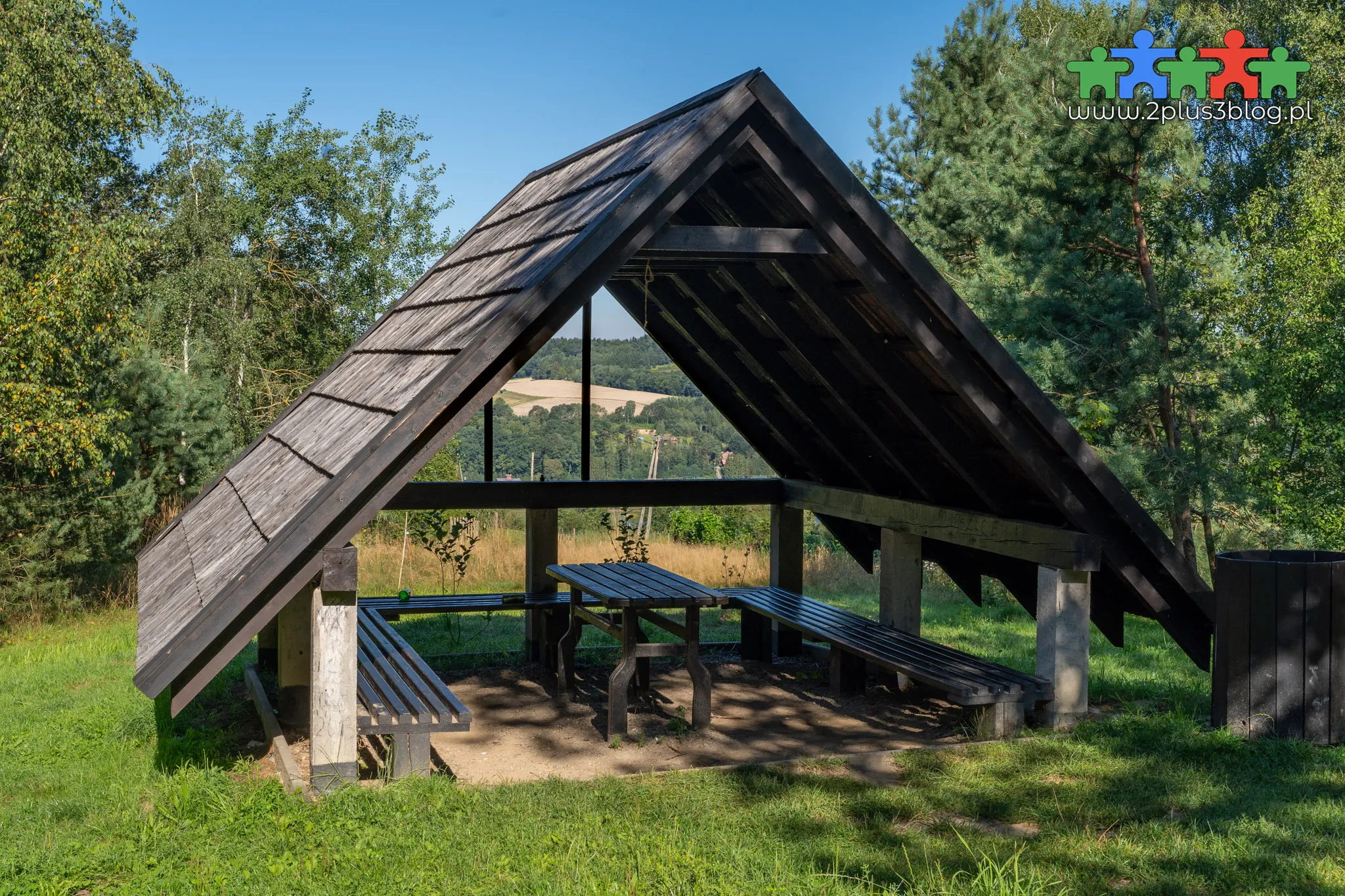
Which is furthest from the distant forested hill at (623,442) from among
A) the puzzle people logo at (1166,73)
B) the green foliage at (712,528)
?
the puzzle people logo at (1166,73)

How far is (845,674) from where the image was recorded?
24.6 ft

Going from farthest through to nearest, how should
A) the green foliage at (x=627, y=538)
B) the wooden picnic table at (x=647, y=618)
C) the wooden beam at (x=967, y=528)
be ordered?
the green foliage at (x=627, y=538) < the wooden picnic table at (x=647, y=618) < the wooden beam at (x=967, y=528)

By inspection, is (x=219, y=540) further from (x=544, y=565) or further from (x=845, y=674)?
(x=845, y=674)

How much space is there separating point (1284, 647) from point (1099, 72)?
10.2 metres

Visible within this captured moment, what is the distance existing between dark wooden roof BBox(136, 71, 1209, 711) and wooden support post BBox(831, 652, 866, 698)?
1.14 metres

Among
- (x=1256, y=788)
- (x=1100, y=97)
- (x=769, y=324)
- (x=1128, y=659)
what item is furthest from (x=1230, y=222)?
(x=1256, y=788)

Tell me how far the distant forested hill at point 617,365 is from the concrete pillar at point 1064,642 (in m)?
3.54

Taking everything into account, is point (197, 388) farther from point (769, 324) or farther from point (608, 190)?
point (608, 190)

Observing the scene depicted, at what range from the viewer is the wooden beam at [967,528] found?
584cm

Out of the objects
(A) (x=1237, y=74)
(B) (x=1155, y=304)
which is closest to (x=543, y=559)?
(B) (x=1155, y=304)

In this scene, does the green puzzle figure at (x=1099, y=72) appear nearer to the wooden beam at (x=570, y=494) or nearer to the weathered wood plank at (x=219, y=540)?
the wooden beam at (x=570, y=494)

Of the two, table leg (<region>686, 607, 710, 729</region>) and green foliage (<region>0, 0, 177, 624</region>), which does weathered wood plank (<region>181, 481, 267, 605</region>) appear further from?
green foliage (<region>0, 0, 177, 624</region>)

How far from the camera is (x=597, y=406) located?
10.2 m

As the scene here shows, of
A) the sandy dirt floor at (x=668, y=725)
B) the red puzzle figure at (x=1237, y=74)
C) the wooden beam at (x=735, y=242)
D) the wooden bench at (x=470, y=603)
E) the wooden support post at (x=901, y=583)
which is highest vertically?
the red puzzle figure at (x=1237, y=74)
